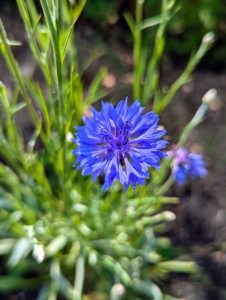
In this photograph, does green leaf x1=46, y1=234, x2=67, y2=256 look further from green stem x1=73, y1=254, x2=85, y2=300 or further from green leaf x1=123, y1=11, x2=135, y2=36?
green leaf x1=123, y1=11, x2=135, y2=36

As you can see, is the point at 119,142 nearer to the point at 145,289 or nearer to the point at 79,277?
the point at 79,277

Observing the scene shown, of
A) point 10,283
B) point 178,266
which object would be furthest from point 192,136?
point 10,283

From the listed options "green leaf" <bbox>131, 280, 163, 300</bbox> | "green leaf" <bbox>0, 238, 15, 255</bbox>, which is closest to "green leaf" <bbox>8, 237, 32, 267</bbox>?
"green leaf" <bbox>0, 238, 15, 255</bbox>

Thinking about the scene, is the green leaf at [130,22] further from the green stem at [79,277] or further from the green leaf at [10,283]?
the green leaf at [10,283]

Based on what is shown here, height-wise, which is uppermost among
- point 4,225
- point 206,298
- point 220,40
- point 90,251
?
point 220,40

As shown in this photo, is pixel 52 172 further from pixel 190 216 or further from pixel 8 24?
pixel 8 24

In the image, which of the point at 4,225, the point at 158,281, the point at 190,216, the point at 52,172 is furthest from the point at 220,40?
the point at 4,225
